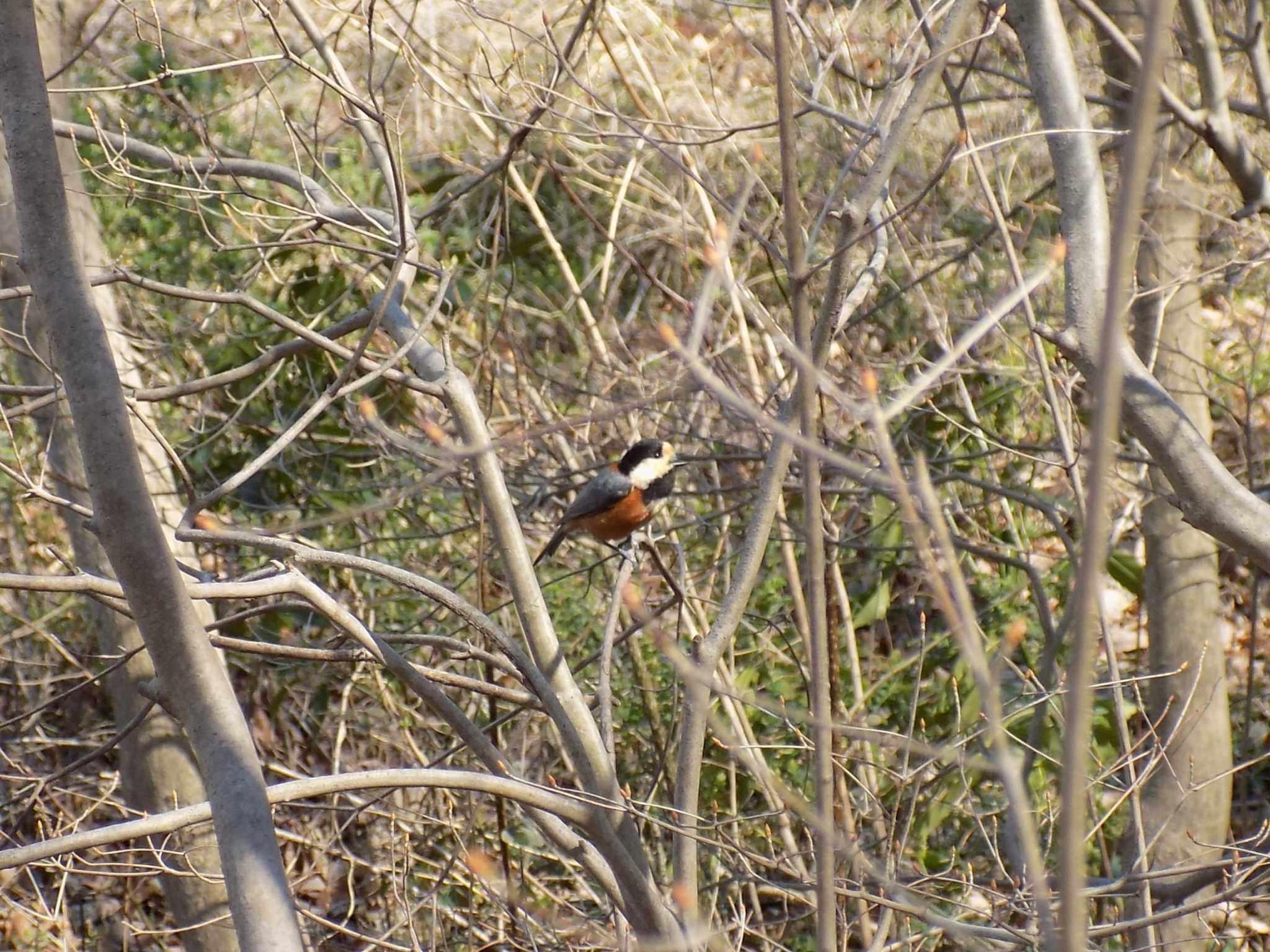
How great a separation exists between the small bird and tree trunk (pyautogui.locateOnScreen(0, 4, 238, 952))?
1.47 metres

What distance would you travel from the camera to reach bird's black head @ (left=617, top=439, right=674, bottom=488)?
468 centimetres

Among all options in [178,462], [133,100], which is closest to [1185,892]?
[178,462]

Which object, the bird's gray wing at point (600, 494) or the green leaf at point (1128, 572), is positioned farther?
the green leaf at point (1128, 572)

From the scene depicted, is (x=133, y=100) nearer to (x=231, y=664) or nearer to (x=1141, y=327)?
(x=231, y=664)

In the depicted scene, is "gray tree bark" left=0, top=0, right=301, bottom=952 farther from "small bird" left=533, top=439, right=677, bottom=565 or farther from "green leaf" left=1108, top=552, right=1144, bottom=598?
"green leaf" left=1108, top=552, right=1144, bottom=598

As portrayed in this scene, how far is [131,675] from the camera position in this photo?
14.3 feet

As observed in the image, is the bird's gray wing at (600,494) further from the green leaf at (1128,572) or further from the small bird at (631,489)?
the green leaf at (1128,572)

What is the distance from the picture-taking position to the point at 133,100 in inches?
251

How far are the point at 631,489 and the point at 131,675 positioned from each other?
1859 millimetres

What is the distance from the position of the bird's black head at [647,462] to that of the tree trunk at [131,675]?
1.58m

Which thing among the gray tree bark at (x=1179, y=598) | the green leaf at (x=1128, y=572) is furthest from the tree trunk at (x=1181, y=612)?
the green leaf at (x=1128, y=572)

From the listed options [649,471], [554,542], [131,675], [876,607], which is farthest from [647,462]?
[131,675]

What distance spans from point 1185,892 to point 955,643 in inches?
63.8

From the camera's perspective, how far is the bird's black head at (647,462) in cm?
468
